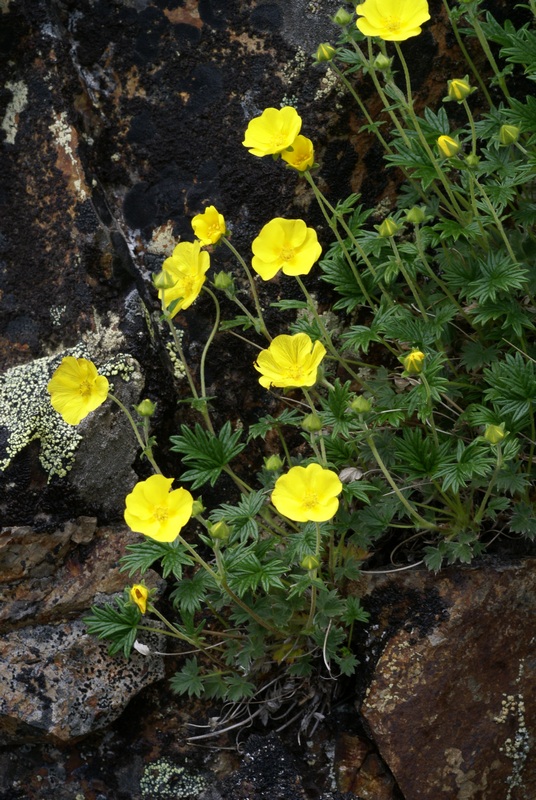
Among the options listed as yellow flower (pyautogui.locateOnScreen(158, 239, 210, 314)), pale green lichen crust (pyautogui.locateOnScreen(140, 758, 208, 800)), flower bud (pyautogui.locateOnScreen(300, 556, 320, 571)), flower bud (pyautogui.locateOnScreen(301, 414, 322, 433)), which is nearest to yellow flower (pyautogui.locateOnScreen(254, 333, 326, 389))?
flower bud (pyautogui.locateOnScreen(301, 414, 322, 433))

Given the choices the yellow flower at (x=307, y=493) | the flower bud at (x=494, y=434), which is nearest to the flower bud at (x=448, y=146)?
the flower bud at (x=494, y=434)

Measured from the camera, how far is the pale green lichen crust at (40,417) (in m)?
2.86

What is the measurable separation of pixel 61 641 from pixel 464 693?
129 centimetres

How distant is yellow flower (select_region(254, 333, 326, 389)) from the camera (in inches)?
95.1

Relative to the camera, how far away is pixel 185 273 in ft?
9.04

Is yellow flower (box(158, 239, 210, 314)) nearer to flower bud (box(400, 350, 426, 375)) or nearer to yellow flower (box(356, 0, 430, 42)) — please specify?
flower bud (box(400, 350, 426, 375))

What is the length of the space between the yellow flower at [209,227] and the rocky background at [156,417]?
306 millimetres

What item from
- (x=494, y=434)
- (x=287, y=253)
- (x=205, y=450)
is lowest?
(x=494, y=434)

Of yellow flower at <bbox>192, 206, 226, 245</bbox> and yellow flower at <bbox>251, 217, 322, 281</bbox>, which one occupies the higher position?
yellow flower at <bbox>192, 206, 226, 245</bbox>

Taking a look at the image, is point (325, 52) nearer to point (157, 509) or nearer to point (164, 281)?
point (164, 281)

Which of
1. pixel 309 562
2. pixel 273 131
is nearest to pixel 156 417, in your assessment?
pixel 309 562

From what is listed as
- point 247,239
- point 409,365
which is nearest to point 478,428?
point 409,365

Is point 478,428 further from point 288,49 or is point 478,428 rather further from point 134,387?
point 288,49

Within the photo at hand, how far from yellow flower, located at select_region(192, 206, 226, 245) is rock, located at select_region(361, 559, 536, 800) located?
1316 millimetres
